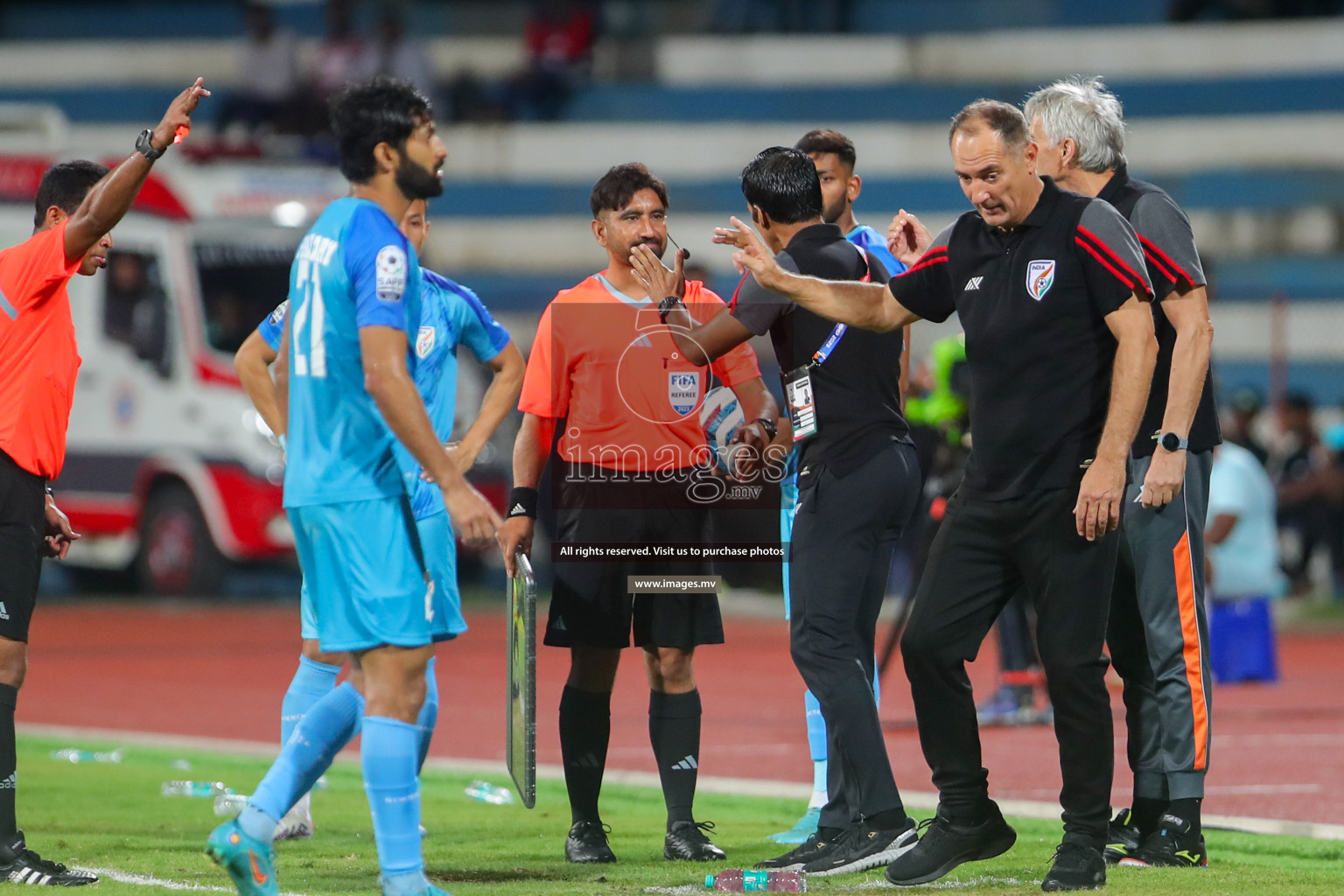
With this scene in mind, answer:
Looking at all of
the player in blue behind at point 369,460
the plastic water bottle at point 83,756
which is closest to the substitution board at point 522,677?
the player in blue behind at point 369,460

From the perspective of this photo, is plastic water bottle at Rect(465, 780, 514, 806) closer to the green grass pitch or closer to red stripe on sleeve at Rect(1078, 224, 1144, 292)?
the green grass pitch

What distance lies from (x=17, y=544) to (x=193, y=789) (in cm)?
227

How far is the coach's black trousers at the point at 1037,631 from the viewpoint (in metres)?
5.99

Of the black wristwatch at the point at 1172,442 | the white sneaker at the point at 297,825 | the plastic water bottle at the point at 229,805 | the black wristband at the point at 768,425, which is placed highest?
the black wristband at the point at 768,425

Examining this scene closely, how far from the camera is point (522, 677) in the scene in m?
6.01

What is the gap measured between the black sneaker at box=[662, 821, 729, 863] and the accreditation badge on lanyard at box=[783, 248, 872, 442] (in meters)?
1.38

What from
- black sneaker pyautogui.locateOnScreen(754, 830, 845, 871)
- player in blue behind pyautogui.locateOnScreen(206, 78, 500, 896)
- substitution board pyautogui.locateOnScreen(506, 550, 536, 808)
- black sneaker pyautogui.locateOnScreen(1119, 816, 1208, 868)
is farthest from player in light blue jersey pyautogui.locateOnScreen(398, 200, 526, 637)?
black sneaker pyautogui.locateOnScreen(1119, 816, 1208, 868)

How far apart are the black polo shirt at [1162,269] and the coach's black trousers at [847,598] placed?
0.83 meters

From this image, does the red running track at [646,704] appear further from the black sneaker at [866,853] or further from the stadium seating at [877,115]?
the stadium seating at [877,115]

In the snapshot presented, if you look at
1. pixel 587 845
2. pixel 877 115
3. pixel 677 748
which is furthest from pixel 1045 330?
pixel 877 115

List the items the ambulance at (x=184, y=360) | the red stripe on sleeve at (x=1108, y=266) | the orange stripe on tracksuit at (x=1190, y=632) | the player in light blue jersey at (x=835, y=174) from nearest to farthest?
the red stripe on sleeve at (x=1108, y=266)
the orange stripe on tracksuit at (x=1190, y=632)
the player in light blue jersey at (x=835, y=174)
the ambulance at (x=184, y=360)

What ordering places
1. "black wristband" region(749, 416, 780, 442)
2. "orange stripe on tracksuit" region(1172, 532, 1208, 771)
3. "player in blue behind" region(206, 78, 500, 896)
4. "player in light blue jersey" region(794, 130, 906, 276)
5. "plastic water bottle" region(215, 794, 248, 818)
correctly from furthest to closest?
"plastic water bottle" region(215, 794, 248, 818)
"player in light blue jersey" region(794, 130, 906, 276)
"black wristband" region(749, 416, 780, 442)
"orange stripe on tracksuit" region(1172, 532, 1208, 771)
"player in blue behind" region(206, 78, 500, 896)

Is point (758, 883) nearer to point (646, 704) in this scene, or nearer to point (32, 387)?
point (32, 387)

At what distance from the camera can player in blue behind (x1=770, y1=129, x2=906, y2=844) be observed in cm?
710
